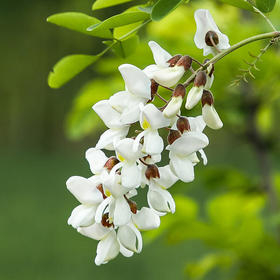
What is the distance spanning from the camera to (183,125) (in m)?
0.30

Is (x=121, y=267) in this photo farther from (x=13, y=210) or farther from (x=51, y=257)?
(x=13, y=210)

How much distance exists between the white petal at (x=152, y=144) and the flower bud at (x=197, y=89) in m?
0.02

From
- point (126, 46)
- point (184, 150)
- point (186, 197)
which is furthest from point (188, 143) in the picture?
point (186, 197)

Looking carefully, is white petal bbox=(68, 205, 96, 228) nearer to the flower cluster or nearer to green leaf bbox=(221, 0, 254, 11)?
the flower cluster

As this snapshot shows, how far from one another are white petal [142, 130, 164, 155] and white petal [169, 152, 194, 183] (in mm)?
13

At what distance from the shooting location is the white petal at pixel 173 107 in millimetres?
283

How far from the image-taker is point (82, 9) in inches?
177

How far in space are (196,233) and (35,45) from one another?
6033 mm

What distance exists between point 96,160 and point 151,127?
5cm

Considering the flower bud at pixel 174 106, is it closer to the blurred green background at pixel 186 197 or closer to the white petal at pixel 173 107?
the white petal at pixel 173 107

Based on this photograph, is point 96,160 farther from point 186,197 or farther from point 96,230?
point 186,197

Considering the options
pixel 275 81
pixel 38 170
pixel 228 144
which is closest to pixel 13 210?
pixel 38 170

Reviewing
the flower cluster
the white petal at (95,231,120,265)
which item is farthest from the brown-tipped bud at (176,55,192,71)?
the white petal at (95,231,120,265)

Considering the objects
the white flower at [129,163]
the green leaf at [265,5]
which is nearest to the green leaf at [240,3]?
the green leaf at [265,5]
